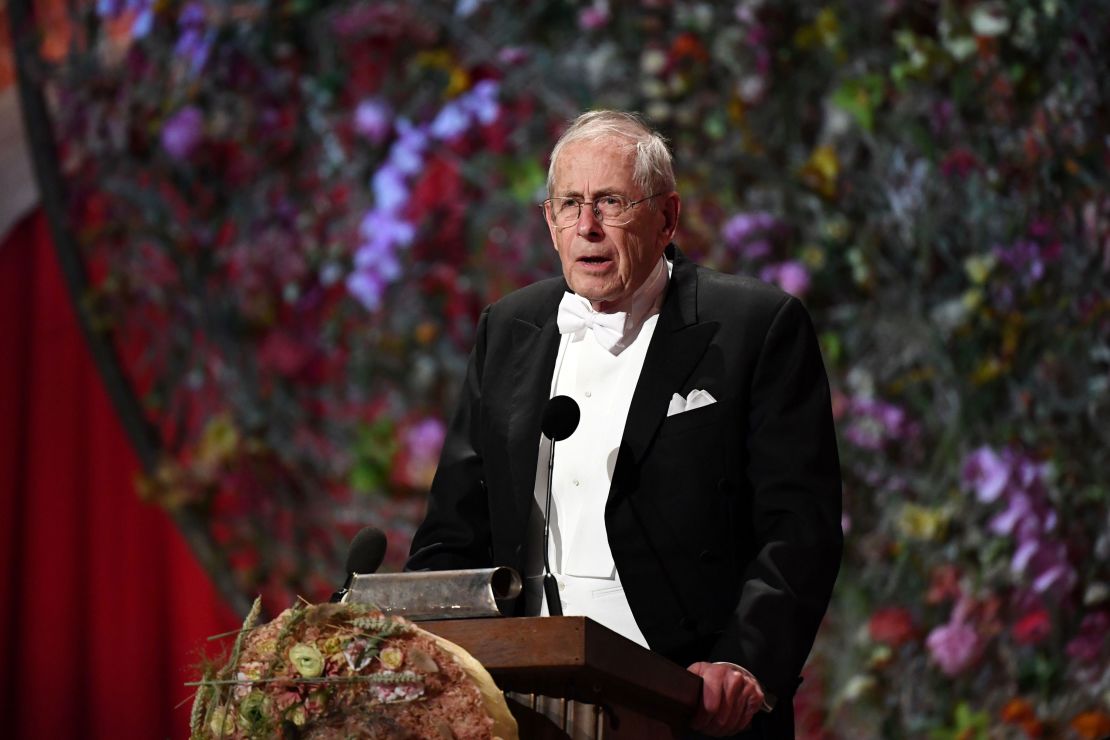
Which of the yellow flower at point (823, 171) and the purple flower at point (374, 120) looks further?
the purple flower at point (374, 120)

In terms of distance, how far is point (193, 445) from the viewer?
4.14 m

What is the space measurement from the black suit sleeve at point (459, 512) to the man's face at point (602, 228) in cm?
27

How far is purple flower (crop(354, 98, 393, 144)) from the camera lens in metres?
4.09

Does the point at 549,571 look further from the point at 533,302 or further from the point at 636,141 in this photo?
the point at 636,141

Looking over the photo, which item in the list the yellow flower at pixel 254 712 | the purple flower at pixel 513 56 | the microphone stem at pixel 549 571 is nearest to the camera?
the yellow flower at pixel 254 712

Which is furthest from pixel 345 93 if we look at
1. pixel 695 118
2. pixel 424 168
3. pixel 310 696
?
pixel 310 696

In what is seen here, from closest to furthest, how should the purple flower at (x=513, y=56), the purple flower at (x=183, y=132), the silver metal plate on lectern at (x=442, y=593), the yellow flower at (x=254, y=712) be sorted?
the yellow flower at (x=254, y=712), the silver metal plate on lectern at (x=442, y=593), the purple flower at (x=513, y=56), the purple flower at (x=183, y=132)

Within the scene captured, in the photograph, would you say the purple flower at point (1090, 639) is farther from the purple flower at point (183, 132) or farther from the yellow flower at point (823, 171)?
the purple flower at point (183, 132)

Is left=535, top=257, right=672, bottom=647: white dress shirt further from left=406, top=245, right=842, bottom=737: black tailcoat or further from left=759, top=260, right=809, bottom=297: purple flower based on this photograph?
left=759, top=260, right=809, bottom=297: purple flower

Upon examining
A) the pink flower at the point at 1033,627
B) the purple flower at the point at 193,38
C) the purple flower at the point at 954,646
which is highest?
the purple flower at the point at 193,38

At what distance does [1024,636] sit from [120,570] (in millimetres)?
2387

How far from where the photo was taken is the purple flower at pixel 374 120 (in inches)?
161

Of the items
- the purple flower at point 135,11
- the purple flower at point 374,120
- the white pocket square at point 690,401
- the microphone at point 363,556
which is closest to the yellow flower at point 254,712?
the microphone at point 363,556

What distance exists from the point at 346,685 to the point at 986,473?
2504 mm
